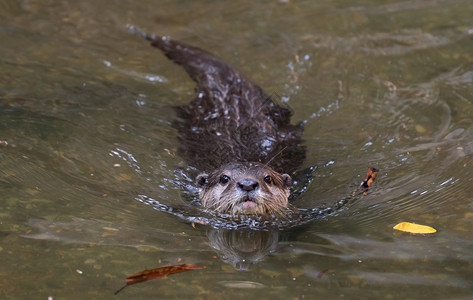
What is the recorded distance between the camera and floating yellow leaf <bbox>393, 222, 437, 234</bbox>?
3567 mm

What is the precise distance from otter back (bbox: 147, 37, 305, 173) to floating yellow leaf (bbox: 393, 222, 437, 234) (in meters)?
1.11

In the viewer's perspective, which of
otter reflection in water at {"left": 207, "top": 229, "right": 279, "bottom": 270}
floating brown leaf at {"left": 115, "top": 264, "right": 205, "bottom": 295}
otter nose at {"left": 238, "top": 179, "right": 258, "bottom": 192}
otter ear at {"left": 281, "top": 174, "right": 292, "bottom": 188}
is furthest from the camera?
otter ear at {"left": 281, "top": 174, "right": 292, "bottom": 188}

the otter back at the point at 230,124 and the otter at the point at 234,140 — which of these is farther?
the otter back at the point at 230,124

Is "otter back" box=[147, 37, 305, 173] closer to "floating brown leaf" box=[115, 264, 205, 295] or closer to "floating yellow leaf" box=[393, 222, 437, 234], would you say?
"floating yellow leaf" box=[393, 222, 437, 234]

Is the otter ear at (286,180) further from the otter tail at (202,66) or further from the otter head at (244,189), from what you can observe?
the otter tail at (202,66)

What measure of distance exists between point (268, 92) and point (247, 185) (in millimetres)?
2147

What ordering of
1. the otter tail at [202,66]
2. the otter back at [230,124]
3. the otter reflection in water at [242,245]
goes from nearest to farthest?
the otter reflection in water at [242,245], the otter back at [230,124], the otter tail at [202,66]

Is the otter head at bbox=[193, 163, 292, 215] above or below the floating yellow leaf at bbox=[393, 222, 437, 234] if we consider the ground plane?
above

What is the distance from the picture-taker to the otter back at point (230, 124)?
4602 mm

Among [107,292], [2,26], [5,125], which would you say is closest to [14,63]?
[2,26]

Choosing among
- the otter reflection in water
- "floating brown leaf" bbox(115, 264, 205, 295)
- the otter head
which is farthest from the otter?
"floating brown leaf" bbox(115, 264, 205, 295)

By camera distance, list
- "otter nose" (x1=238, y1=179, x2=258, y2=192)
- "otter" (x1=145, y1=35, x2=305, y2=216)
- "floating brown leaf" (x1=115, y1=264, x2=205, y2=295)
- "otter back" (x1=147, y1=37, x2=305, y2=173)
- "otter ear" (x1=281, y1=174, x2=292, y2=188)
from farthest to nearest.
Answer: "otter back" (x1=147, y1=37, x2=305, y2=173) → "otter ear" (x1=281, y1=174, x2=292, y2=188) → "otter" (x1=145, y1=35, x2=305, y2=216) → "otter nose" (x1=238, y1=179, x2=258, y2=192) → "floating brown leaf" (x1=115, y1=264, x2=205, y2=295)

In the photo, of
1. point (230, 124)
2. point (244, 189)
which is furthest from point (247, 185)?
point (230, 124)

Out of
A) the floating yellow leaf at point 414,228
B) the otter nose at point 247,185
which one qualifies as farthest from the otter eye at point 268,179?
the floating yellow leaf at point 414,228
